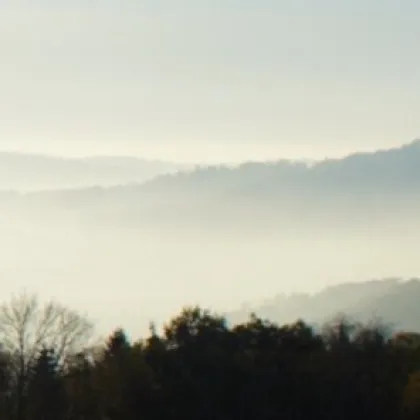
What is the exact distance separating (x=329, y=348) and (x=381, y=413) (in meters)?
7.56

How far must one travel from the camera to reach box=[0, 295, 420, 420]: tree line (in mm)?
56688

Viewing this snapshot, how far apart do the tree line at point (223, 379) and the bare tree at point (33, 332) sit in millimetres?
3150

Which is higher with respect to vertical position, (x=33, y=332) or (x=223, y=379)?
(x=33, y=332)

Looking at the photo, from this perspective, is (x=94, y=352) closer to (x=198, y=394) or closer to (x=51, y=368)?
(x=51, y=368)

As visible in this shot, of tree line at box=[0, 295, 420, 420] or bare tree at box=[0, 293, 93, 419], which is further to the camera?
bare tree at box=[0, 293, 93, 419]

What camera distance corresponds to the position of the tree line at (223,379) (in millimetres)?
56688

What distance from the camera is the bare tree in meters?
69.4

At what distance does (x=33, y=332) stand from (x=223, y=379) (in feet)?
74.9

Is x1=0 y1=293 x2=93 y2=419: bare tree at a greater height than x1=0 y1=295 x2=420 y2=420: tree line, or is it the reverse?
x1=0 y1=293 x2=93 y2=419: bare tree

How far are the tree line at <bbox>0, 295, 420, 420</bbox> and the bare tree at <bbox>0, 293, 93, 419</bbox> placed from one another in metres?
3.15

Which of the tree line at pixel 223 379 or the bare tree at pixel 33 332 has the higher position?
the bare tree at pixel 33 332

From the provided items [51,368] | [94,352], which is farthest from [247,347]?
[94,352]

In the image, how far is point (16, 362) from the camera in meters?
69.7

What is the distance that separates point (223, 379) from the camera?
5769 centimetres
